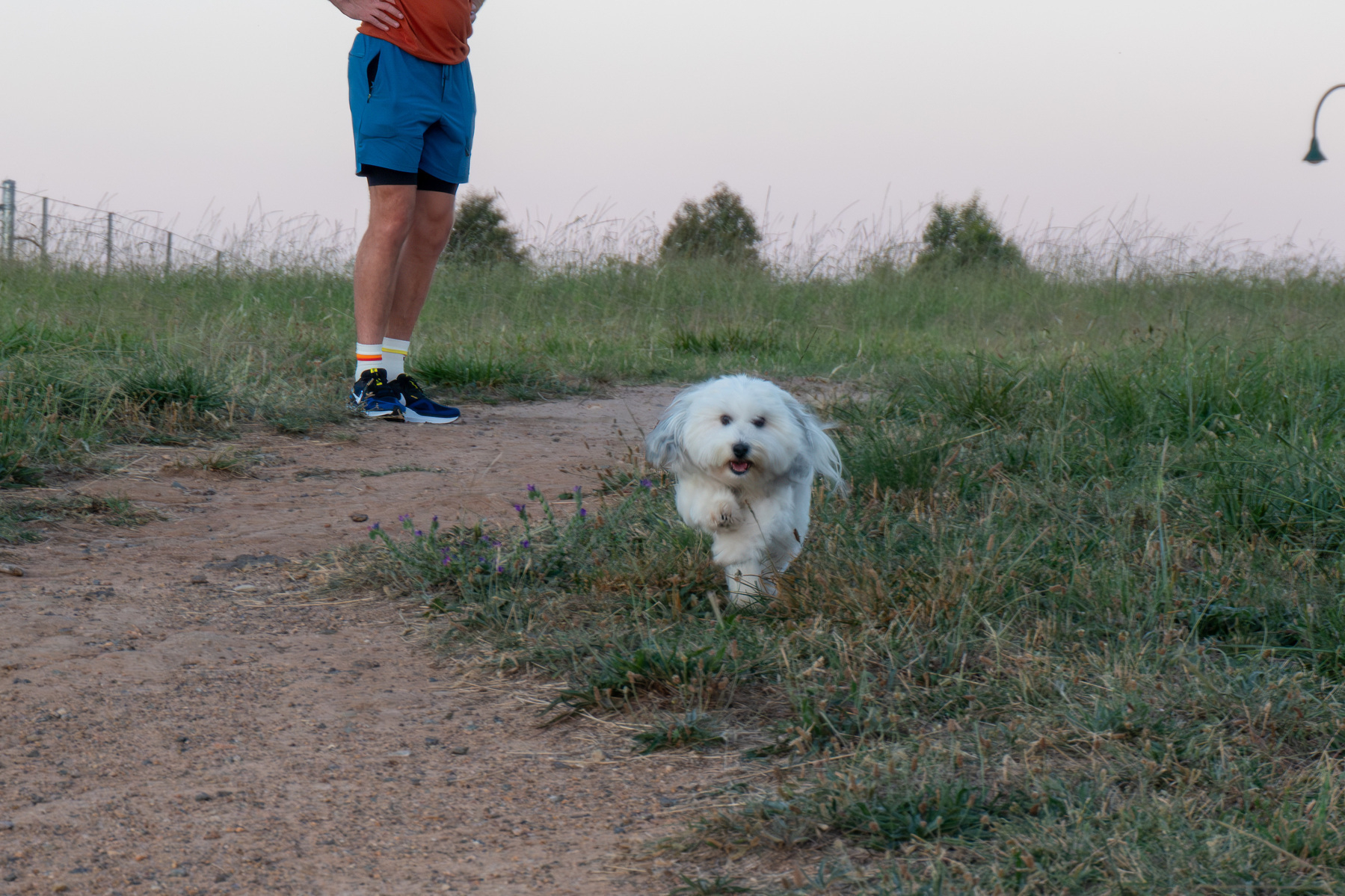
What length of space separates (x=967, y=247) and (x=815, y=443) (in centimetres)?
1038

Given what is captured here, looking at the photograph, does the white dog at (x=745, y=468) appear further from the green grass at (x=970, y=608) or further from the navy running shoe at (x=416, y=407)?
the navy running shoe at (x=416, y=407)

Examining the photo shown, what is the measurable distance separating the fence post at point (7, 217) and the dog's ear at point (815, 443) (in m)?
8.82

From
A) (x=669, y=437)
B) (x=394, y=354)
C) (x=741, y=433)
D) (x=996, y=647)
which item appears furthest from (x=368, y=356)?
(x=996, y=647)

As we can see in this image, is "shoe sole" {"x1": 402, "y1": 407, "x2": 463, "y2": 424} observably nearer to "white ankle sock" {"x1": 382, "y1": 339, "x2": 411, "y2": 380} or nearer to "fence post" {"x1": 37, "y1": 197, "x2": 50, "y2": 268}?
"white ankle sock" {"x1": 382, "y1": 339, "x2": 411, "y2": 380}

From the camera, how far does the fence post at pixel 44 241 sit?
31.0ft

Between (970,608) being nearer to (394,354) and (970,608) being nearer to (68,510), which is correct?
(68,510)

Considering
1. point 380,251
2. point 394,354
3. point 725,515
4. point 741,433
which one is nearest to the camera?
point 741,433

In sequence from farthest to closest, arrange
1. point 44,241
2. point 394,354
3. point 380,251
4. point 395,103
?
point 44,241
point 394,354
point 380,251
point 395,103

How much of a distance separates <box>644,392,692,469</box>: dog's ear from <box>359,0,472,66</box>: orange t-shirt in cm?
280

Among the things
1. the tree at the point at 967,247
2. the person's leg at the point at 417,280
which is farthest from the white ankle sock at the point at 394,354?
the tree at the point at 967,247

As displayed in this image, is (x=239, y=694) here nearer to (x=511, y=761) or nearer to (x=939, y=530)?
(x=511, y=761)

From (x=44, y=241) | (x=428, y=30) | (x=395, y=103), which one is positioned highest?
(x=428, y=30)

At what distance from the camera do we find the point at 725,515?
2646 millimetres

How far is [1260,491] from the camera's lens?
3010 mm
